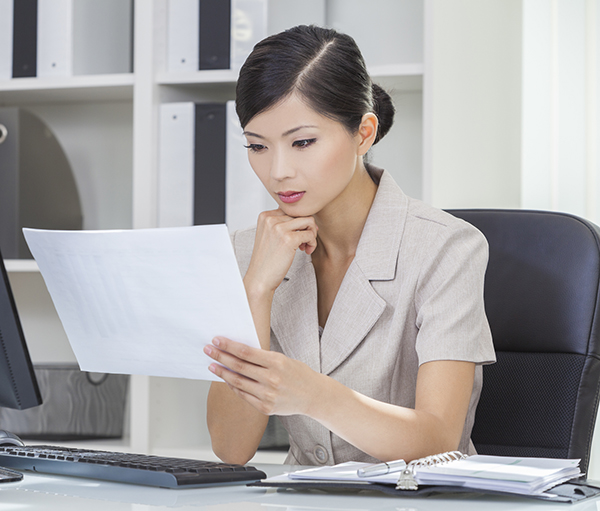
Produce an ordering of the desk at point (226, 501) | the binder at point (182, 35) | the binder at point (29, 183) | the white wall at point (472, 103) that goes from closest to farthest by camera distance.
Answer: the desk at point (226, 501) → the white wall at point (472, 103) → the binder at point (182, 35) → the binder at point (29, 183)

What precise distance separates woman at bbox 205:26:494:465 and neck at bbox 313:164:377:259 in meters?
0.03

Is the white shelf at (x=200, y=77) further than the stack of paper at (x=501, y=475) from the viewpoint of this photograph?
Yes

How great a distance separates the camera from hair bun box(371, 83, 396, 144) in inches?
46.9

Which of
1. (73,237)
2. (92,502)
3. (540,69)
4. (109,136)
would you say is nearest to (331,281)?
(73,237)

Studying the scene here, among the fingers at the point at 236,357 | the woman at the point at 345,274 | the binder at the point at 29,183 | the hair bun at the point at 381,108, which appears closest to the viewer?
the fingers at the point at 236,357

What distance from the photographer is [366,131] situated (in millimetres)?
1110

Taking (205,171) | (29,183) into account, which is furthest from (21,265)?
(205,171)

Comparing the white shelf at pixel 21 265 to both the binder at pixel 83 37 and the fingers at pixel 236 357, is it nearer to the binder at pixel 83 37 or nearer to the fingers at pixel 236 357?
the binder at pixel 83 37

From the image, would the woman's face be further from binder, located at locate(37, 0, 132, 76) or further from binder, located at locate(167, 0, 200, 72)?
binder, located at locate(37, 0, 132, 76)

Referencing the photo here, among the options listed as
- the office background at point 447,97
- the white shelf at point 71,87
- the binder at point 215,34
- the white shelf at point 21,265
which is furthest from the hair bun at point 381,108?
the white shelf at point 21,265

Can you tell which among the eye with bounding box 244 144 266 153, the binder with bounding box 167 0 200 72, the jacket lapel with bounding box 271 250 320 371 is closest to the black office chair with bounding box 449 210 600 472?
the jacket lapel with bounding box 271 250 320 371

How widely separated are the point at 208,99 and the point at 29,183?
509mm

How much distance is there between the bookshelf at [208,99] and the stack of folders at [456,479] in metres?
0.93

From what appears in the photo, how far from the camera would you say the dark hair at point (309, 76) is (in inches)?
40.3
